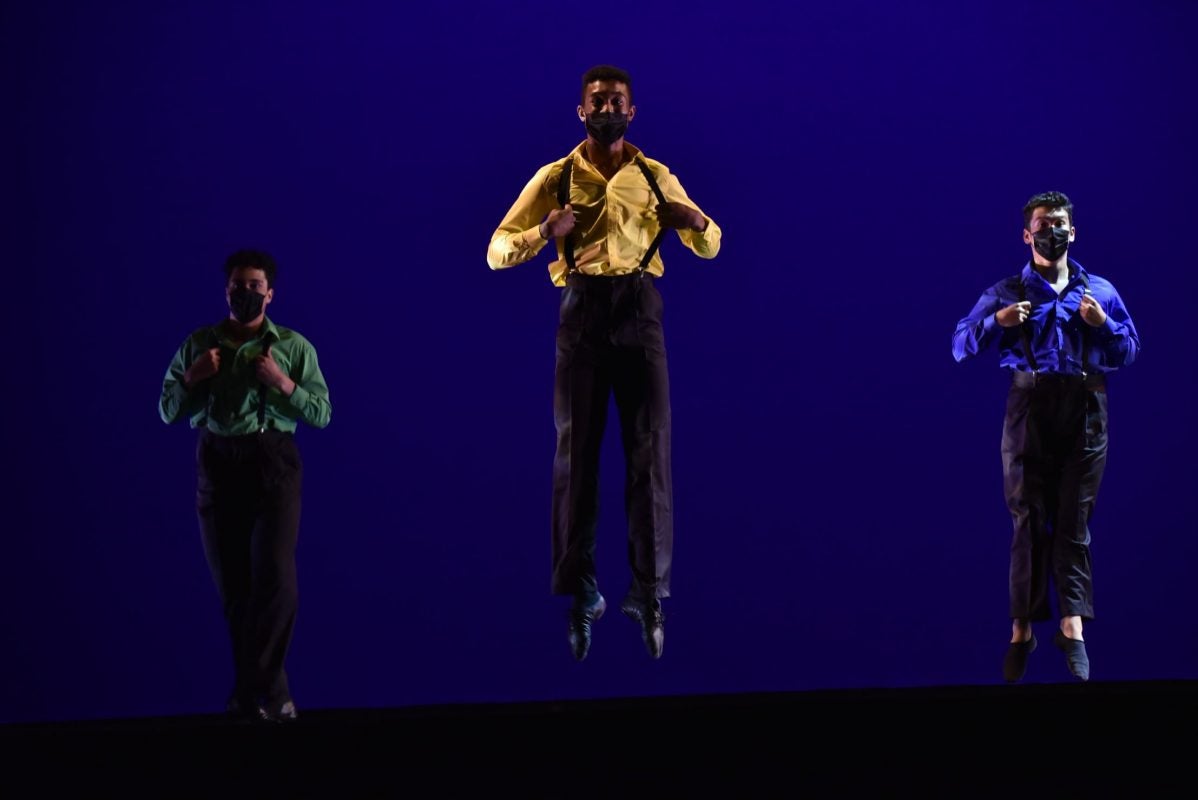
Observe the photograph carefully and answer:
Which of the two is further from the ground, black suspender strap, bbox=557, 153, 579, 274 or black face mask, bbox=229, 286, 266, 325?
black suspender strap, bbox=557, 153, 579, 274

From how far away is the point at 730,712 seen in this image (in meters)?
4.98

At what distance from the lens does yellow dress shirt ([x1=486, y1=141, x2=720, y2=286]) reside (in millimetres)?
5016

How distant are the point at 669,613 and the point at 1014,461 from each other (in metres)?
1.61

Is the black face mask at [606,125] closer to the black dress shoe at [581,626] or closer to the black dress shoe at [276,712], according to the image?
the black dress shoe at [581,626]

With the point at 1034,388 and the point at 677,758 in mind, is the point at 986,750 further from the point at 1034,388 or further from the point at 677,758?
the point at 1034,388

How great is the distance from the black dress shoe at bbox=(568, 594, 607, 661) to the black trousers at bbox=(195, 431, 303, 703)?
1.01 meters

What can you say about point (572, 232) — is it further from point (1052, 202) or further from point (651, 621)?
point (1052, 202)

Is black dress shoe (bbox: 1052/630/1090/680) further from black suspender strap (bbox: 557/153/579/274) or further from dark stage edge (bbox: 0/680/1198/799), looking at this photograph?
black suspender strap (bbox: 557/153/579/274)

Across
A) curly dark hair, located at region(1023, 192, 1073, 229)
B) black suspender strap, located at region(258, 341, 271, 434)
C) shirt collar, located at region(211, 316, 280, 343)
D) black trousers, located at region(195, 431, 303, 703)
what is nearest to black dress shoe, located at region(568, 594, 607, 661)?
black trousers, located at region(195, 431, 303, 703)

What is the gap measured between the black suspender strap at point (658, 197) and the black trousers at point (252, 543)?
4.73 feet

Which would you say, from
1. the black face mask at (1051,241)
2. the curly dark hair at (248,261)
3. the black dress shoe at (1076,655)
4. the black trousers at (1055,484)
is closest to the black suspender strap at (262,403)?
the curly dark hair at (248,261)

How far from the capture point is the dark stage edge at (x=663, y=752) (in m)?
4.22

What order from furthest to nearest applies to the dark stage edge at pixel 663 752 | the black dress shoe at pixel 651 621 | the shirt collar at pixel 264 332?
the shirt collar at pixel 264 332
the black dress shoe at pixel 651 621
the dark stage edge at pixel 663 752

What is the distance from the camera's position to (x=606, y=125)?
502 centimetres
